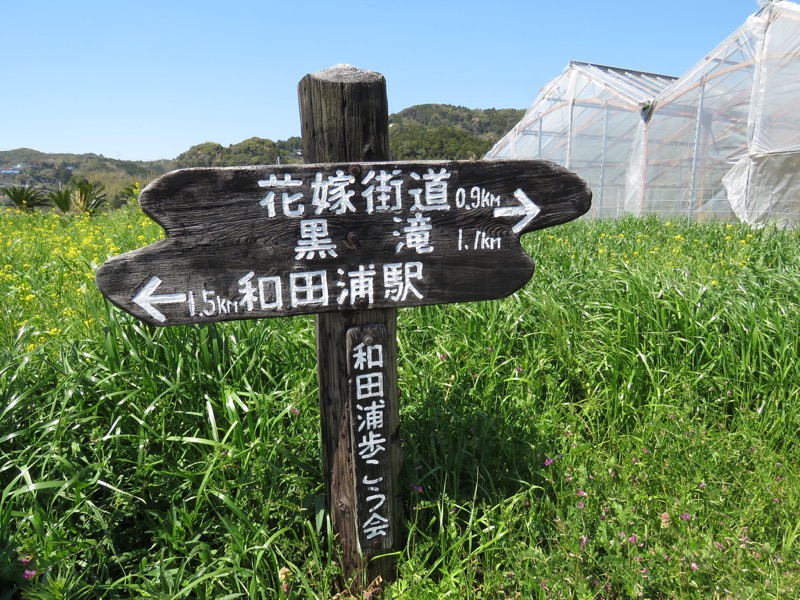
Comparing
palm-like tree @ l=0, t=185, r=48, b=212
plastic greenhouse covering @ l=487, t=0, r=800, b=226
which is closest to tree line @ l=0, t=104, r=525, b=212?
palm-like tree @ l=0, t=185, r=48, b=212

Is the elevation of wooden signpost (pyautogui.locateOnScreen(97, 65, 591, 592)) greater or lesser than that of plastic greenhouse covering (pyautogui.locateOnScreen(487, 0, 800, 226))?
lesser

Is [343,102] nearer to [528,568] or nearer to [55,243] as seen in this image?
[528,568]

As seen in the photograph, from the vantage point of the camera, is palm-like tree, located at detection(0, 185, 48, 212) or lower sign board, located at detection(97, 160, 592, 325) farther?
palm-like tree, located at detection(0, 185, 48, 212)

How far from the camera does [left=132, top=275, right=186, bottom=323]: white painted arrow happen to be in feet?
4.73

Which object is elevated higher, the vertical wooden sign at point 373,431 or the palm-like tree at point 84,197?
the palm-like tree at point 84,197

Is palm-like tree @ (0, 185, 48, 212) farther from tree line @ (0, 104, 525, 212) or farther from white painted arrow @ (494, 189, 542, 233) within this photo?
white painted arrow @ (494, 189, 542, 233)

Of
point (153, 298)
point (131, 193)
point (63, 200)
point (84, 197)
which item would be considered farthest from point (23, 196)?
point (153, 298)

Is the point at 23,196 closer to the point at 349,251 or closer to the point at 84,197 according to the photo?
the point at 84,197

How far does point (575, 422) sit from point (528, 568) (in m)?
0.88

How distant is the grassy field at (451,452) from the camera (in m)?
1.75

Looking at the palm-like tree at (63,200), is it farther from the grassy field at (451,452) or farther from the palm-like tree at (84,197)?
the grassy field at (451,452)

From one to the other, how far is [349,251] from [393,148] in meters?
46.2

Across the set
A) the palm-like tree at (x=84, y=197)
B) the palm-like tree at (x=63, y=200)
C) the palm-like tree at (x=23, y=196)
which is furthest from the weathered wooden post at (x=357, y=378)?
the palm-like tree at (x=23, y=196)

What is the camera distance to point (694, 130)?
1109 cm
